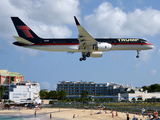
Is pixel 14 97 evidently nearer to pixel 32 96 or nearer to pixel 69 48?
pixel 32 96

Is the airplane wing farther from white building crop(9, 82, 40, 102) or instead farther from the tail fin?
white building crop(9, 82, 40, 102)

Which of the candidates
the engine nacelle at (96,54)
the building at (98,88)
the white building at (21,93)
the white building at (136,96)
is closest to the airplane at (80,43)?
the engine nacelle at (96,54)

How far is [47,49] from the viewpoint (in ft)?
159

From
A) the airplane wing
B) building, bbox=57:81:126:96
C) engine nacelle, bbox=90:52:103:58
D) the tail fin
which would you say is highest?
the tail fin

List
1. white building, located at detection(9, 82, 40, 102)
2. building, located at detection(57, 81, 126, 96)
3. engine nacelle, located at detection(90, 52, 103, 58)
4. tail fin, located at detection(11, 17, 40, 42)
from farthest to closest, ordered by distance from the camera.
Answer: building, located at detection(57, 81, 126, 96) → white building, located at detection(9, 82, 40, 102) → tail fin, located at detection(11, 17, 40, 42) → engine nacelle, located at detection(90, 52, 103, 58)

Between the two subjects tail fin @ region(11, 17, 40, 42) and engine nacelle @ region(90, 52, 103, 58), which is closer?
engine nacelle @ region(90, 52, 103, 58)

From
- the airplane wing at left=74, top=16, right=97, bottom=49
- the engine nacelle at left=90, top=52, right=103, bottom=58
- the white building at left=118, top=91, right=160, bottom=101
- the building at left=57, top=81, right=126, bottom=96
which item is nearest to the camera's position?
the airplane wing at left=74, top=16, right=97, bottom=49

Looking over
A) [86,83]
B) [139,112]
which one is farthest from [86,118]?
[86,83]

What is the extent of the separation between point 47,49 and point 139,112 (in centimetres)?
3035

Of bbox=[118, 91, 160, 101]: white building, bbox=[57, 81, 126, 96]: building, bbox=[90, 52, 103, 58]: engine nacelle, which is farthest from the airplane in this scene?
bbox=[57, 81, 126, 96]: building

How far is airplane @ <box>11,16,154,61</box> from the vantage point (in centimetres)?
4698

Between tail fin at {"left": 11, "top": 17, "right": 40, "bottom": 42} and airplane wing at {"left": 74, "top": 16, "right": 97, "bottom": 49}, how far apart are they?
10.7 m

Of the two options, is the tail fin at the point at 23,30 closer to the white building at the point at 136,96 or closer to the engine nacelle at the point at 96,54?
the engine nacelle at the point at 96,54

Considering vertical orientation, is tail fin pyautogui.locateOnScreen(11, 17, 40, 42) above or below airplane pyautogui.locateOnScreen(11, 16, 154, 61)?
above
